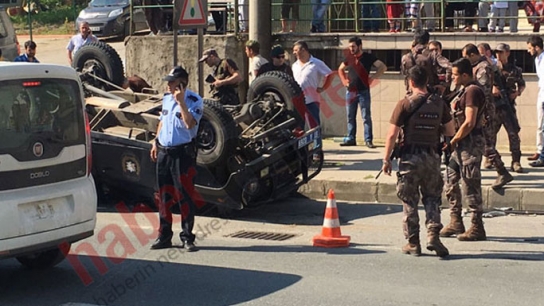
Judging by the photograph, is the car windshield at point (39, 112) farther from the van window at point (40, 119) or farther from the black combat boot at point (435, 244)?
the black combat boot at point (435, 244)

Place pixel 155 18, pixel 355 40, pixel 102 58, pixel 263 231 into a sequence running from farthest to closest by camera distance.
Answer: pixel 155 18 → pixel 355 40 → pixel 102 58 → pixel 263 231

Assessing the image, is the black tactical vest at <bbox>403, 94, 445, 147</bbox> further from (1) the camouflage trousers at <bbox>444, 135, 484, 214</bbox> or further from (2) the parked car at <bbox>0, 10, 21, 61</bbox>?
(2) the parked car at <bbox>0, 10, 21, 61</bbox>

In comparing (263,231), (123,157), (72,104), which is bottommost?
(263,231)

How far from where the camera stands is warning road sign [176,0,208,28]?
12109 mm

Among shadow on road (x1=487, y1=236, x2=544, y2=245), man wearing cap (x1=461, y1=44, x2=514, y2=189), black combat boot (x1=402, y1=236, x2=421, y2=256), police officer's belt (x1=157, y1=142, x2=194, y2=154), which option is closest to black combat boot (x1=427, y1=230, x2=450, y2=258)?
black combat boot (x1=402, y1=236, x2=421, y2=256)

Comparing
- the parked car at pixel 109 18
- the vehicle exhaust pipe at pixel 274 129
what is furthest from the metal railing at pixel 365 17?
the parked car at pixel 109 18

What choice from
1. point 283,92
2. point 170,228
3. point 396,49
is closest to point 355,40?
point 396,49

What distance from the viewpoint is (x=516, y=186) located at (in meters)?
11.4

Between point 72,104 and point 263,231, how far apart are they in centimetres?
315

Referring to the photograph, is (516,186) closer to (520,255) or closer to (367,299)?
(520,255)

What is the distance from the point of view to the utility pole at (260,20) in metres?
15.5

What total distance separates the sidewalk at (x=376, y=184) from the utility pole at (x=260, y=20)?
8.82 ft

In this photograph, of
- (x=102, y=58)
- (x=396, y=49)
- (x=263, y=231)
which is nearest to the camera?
(x=263, y=231)

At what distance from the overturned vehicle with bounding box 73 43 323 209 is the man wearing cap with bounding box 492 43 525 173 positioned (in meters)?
2.48
